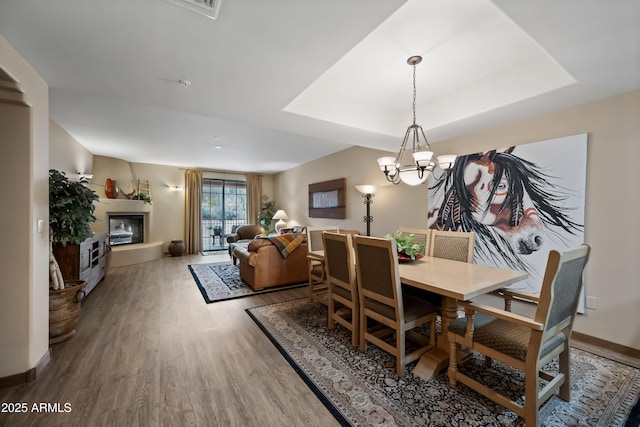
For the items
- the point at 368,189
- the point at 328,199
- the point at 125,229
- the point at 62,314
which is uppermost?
the point at 368,189

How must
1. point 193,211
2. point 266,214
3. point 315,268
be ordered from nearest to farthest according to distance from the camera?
point 315,268 → point 193,211 → point 266,214

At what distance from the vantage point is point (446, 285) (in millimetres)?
1713

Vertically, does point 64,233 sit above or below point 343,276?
above

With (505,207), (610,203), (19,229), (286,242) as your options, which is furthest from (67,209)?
(610,203)

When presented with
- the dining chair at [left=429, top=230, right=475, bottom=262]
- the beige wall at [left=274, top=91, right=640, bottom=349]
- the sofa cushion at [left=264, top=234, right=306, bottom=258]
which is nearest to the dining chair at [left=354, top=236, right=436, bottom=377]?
the dining chair at [left=429, top=230, right=475, bottom=262]

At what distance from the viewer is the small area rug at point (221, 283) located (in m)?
3.68

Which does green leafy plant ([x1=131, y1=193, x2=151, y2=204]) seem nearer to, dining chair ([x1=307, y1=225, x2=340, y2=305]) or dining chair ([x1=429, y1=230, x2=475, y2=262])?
dining chair ([x1=307, y1=225, x2=340, y2=305])

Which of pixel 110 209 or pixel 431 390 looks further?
pixel 110 209

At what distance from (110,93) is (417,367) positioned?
3316 mm

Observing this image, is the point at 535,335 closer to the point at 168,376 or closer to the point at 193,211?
the point at 168,376

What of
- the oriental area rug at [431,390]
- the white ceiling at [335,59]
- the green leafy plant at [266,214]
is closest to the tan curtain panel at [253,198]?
the green leafy plant at [266,214]

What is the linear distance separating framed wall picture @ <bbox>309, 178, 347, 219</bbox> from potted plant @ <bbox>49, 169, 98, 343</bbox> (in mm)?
3852

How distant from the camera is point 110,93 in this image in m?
2.12

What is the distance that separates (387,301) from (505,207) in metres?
1.90
